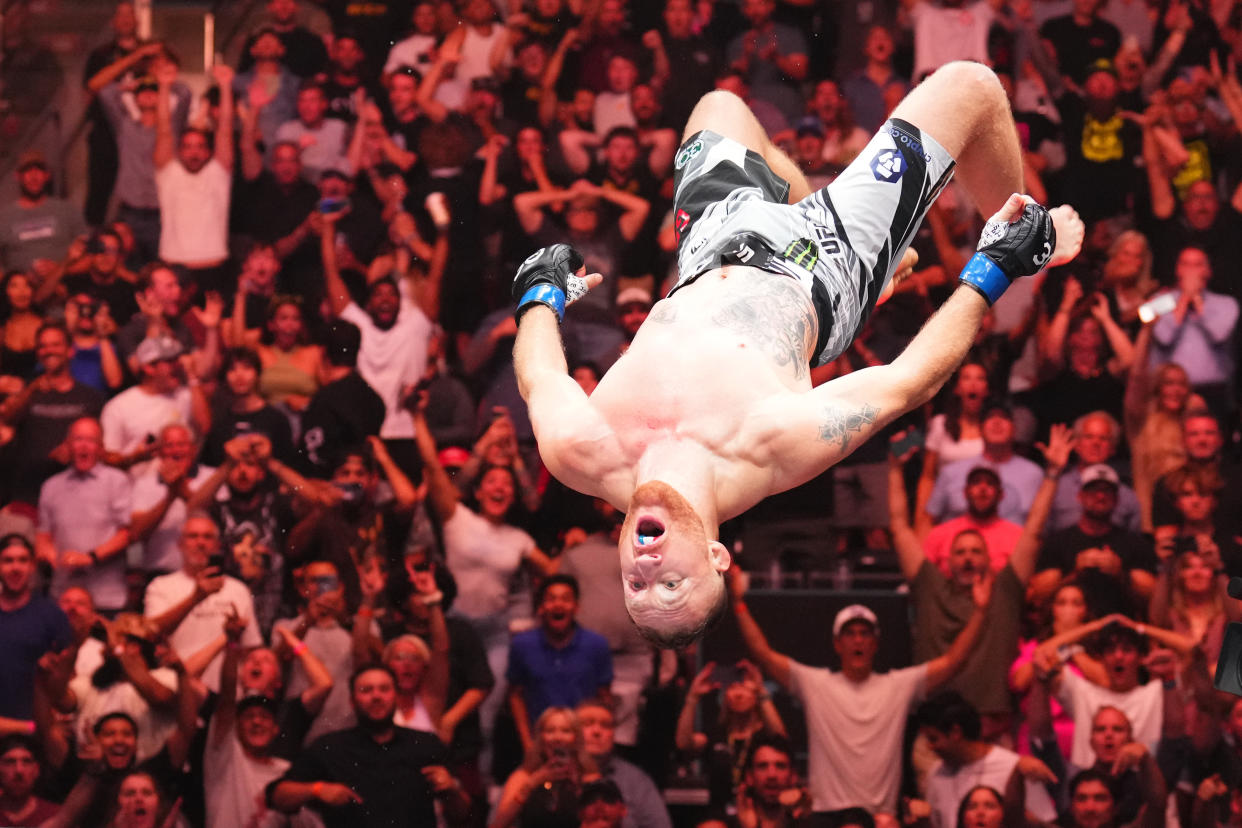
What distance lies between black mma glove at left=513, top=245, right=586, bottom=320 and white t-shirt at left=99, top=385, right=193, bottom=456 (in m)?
3.89

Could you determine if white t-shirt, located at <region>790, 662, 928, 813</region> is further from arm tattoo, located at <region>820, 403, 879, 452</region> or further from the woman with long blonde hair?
arm tattoo, located at <region>820, 403, 879, 452</region>

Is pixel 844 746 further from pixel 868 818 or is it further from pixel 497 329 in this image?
pixel 497 329

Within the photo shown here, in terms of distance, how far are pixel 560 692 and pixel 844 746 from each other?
48.7 inches

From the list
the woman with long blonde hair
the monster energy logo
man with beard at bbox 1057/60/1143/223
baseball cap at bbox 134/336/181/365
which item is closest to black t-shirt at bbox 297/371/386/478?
baseball cap at bbox 134/336/181/365

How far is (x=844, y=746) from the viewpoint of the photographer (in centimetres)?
746

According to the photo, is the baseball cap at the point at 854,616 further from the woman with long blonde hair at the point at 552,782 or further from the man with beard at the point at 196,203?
the man with beard at the point at 196,203

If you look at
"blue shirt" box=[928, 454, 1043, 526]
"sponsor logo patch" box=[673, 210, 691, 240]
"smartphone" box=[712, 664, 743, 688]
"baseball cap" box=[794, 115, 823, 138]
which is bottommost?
"smartphone" box=[712, 664, 743, 688]

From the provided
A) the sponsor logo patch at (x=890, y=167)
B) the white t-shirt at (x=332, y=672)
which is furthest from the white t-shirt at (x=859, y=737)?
the sponsor logo patch at (x=890, y=167)

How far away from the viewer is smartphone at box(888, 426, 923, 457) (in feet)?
26.7

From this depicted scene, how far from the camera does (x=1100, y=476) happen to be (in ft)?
26.2

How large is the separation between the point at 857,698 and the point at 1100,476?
61.6 inches

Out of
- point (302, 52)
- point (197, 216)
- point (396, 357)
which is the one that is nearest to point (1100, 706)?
point (396, 357)

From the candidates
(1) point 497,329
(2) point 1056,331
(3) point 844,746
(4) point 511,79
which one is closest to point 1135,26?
(2) point 1056,331

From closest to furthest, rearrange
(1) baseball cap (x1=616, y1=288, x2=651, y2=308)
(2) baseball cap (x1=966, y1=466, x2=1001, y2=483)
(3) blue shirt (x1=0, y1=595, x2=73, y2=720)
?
(3) blue shirt (x1=0, y1=595, x2=73, y2=720) < (2) baseball cap (x1=966, y1=466, x2=1001, y2=483) < (1) baseball cap (x1=616, y1=288, x2=651, y2=308)
